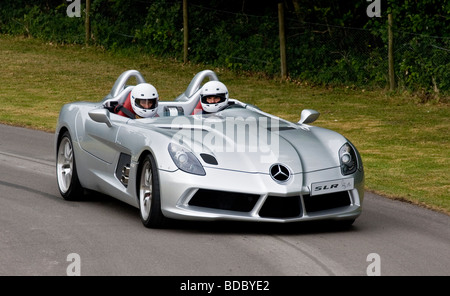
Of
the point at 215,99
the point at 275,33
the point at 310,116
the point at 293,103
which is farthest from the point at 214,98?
the point at 275,33

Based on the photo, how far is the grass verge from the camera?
14484mm

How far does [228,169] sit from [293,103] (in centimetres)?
1398

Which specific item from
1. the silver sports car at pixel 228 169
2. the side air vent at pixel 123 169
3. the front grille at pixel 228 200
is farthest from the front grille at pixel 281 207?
the side air vent at pixel 123 169

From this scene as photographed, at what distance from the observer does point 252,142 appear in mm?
10016

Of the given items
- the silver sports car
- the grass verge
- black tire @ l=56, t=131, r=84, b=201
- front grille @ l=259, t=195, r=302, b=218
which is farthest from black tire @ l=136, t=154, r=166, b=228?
the grass verge

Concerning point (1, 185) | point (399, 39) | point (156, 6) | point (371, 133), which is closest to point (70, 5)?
point (156, 6)

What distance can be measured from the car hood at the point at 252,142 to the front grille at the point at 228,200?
235 mm

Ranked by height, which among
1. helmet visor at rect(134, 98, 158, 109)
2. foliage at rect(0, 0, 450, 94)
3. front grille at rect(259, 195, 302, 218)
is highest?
foliage at rect(0, 0, 450, 94)

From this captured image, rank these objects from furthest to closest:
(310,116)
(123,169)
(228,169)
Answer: (310,116)
(123,169)
(228,169)

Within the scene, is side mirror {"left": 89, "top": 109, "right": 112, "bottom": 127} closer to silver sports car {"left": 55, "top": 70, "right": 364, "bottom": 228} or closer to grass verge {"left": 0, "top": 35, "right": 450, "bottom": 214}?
silver sports car {"left": 55, "top": 70, "right": 364, "bottom": 228}

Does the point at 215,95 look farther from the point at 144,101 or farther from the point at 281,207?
the point at 281,207

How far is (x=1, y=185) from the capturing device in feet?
40.9
